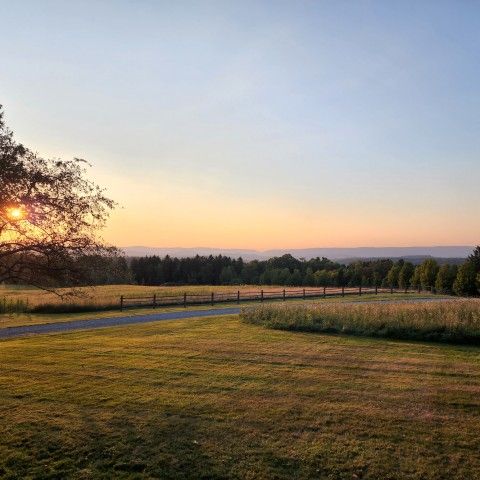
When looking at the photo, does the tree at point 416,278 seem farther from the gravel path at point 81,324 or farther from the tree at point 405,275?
the gravel path at point 81,324

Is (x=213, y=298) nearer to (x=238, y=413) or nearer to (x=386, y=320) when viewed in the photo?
(x=386, y=320)

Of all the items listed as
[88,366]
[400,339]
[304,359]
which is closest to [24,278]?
[88,366]

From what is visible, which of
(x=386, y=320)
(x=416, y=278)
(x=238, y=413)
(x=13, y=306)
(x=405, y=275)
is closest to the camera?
(x=238, y=413)

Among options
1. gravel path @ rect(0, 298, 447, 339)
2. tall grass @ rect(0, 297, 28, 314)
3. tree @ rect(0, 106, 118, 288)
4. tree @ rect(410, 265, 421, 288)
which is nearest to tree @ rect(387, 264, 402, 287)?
tree @ rect(410, 265, 421, 288)

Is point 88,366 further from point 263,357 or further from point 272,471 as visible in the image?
point 272,471

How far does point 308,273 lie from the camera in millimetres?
99625

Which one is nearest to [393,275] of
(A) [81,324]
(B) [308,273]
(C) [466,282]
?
(C) [466,282]

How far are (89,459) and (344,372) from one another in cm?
744

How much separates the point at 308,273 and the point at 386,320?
78.1 meters

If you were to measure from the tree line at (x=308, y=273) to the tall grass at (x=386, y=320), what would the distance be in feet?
154

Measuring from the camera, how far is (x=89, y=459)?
7820 millimetres

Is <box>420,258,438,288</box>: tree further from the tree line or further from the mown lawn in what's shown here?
the mown lawn

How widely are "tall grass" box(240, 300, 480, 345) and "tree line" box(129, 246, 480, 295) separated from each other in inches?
1843

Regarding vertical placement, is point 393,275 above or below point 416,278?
above
